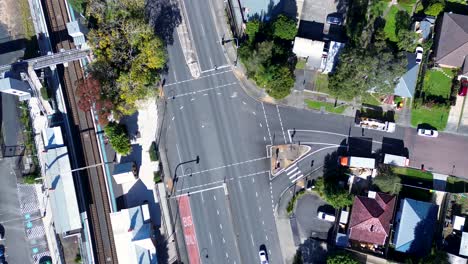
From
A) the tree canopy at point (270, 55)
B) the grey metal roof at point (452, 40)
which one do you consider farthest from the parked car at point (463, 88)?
the tree canopy at point (270, 55)

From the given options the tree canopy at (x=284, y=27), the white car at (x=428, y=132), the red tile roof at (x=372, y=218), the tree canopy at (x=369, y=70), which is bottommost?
the red tile roof at (x=372, y=218)

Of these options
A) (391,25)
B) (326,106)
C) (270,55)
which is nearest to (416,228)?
(326,106)

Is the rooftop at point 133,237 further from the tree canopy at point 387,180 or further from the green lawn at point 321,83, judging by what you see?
the tree canopy at point 387,180

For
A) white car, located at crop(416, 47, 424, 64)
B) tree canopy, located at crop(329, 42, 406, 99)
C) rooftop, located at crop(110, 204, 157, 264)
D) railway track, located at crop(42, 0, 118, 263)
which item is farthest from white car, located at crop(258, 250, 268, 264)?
white car, located at crop(416, 47, 424, 64)

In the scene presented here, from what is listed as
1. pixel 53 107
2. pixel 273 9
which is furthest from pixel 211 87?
pixel 53 107

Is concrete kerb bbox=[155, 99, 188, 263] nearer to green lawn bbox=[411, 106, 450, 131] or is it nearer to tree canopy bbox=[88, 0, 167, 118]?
tree canopy bbox=[88, 0, 167, 118]

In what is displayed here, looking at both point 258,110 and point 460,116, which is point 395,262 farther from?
point 258,110

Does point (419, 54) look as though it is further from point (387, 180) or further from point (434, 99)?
point (387, 180)
